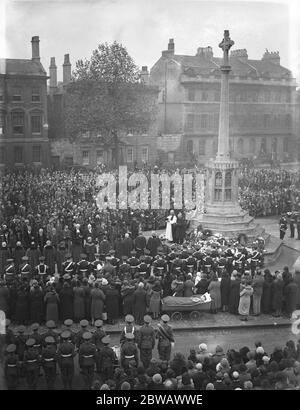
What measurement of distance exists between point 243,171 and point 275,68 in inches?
482

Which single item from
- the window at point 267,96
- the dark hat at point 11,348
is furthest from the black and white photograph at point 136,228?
the window at point 267,96

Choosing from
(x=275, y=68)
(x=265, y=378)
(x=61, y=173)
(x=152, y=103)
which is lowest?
(x=265, y=378)

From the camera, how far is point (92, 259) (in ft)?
59.7

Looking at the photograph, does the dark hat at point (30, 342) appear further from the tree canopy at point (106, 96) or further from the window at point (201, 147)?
the window at point (201, 147)

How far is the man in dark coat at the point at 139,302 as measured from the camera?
13.7m

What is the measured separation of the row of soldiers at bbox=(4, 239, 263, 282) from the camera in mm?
15469

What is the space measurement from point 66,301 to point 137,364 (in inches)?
138

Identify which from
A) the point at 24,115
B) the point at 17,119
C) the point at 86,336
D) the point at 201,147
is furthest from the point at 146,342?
the point at 201,147

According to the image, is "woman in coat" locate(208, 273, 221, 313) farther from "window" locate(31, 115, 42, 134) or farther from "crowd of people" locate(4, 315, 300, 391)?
"window" locate(31, 115, 42, 134)

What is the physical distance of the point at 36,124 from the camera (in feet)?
105

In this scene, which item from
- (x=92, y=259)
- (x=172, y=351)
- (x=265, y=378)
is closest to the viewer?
(x=265, y=378)

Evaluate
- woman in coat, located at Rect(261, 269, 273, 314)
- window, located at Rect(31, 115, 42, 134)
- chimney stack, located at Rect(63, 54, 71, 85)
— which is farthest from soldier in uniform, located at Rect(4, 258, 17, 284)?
chimney stack, located at Rect(63, 54, 71, 85)
